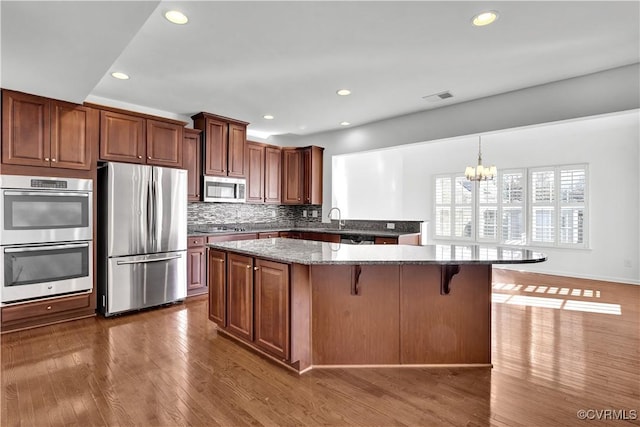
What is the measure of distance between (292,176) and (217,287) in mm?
3390

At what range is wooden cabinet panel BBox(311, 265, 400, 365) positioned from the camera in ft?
8.32

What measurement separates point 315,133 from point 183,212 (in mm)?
3174

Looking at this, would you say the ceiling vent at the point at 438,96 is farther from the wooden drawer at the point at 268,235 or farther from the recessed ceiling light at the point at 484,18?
the wooden drawer at the point at 268,235

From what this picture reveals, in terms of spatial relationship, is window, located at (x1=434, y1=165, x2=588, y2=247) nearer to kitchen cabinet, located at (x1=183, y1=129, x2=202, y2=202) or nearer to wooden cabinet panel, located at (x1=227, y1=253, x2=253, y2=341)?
kitchen cabinet, located at (x1=183, y1=129, x2=202, y2=202)

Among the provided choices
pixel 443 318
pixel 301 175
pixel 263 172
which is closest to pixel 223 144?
pixel 263 172

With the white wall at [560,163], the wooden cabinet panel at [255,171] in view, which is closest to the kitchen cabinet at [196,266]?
the wooden cabinet panel at [255,171]

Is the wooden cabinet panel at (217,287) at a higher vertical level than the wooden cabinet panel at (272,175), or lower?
lower

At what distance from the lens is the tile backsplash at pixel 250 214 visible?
5.26 meters

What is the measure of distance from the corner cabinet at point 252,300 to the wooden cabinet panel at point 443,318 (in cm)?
92

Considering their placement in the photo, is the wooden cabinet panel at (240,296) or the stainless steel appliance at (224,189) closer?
the wooden cabinet panel at (240,296)

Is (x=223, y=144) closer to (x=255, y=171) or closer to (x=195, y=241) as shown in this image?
(x=255, y=171)

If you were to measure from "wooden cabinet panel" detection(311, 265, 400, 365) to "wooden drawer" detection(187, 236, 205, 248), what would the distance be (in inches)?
101

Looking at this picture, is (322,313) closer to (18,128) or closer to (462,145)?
(18,128)

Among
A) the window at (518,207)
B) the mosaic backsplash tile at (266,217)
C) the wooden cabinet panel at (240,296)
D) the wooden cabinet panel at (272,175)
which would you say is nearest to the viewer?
the wooden cabinet panel at (240,296)
